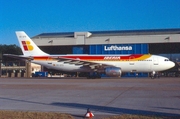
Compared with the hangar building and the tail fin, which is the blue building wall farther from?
the tail fin

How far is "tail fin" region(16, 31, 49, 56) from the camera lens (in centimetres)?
4541

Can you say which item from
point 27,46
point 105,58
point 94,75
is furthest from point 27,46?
point 105,58

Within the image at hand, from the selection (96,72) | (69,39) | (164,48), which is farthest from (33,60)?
(164,48)

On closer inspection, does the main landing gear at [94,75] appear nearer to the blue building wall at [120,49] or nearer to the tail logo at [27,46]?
the tail logo at [27,46]

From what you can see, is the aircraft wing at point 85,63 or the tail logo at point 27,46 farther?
the tail logo at point 27,46

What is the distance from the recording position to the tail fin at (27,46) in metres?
45.4

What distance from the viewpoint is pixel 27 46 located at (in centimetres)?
4572

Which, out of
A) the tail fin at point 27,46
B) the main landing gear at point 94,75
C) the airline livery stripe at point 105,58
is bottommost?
the main landing gear at point 94,75

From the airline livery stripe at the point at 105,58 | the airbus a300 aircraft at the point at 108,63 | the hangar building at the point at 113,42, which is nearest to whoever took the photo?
the airbus a300 aircraft at the point at 108,63

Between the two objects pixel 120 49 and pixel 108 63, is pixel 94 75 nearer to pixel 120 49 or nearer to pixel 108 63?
pixel 108 63

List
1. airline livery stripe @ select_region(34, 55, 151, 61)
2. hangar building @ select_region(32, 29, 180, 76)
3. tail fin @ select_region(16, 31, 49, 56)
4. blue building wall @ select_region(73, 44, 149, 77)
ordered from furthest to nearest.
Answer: hangar building @ select_region(32, 29, 180, 76)
blue building wall @ select_region(73, 44, 149, 77)
tail fin @ select_region(16, 31, 49, 56)
airline livery stripe @ select_region(34, 55, 151, 61)

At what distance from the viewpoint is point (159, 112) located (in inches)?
475

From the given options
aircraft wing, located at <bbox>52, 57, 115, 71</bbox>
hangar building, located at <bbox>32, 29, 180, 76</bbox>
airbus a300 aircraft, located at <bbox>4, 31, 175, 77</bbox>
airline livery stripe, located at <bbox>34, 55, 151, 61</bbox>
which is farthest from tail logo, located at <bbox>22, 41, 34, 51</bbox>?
hangar building, located at <bbox>32, 29, 180, 76</bbox>

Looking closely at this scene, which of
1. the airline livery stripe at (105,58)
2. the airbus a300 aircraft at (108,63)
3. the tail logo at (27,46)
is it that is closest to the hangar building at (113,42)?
the airbus a300 aircraft at (108,63)
